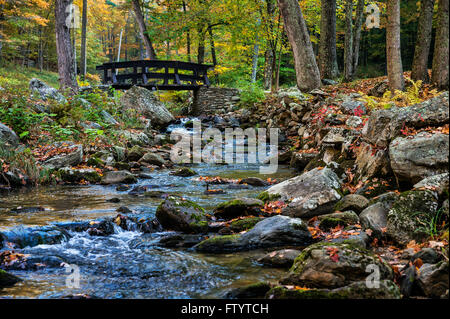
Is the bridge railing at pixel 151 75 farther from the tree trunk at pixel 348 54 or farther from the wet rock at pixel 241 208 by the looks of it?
the wet rock at pixel 241 208

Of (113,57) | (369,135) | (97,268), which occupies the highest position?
(113,57)

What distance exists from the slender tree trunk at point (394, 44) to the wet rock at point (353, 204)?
539 centimetres

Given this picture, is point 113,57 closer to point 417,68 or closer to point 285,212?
point 417,68

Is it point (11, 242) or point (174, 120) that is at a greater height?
point (174, 120)

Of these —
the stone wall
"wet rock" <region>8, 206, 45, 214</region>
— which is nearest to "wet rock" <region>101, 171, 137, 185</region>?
"wet rock" <region>8, 206, 45, 214</region>

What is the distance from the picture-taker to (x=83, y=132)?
10641 mm

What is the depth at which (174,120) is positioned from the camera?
17.7 metres

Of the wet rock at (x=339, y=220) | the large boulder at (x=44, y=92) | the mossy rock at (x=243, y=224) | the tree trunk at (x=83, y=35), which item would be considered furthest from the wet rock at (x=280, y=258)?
the tree trunk at (x=83, y=35)

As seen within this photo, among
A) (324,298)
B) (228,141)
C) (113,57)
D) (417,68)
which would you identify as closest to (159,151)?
(228,141)

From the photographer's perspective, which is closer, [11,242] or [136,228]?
[11,242]

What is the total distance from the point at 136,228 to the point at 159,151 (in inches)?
278

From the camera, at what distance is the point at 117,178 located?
27.6 feet
